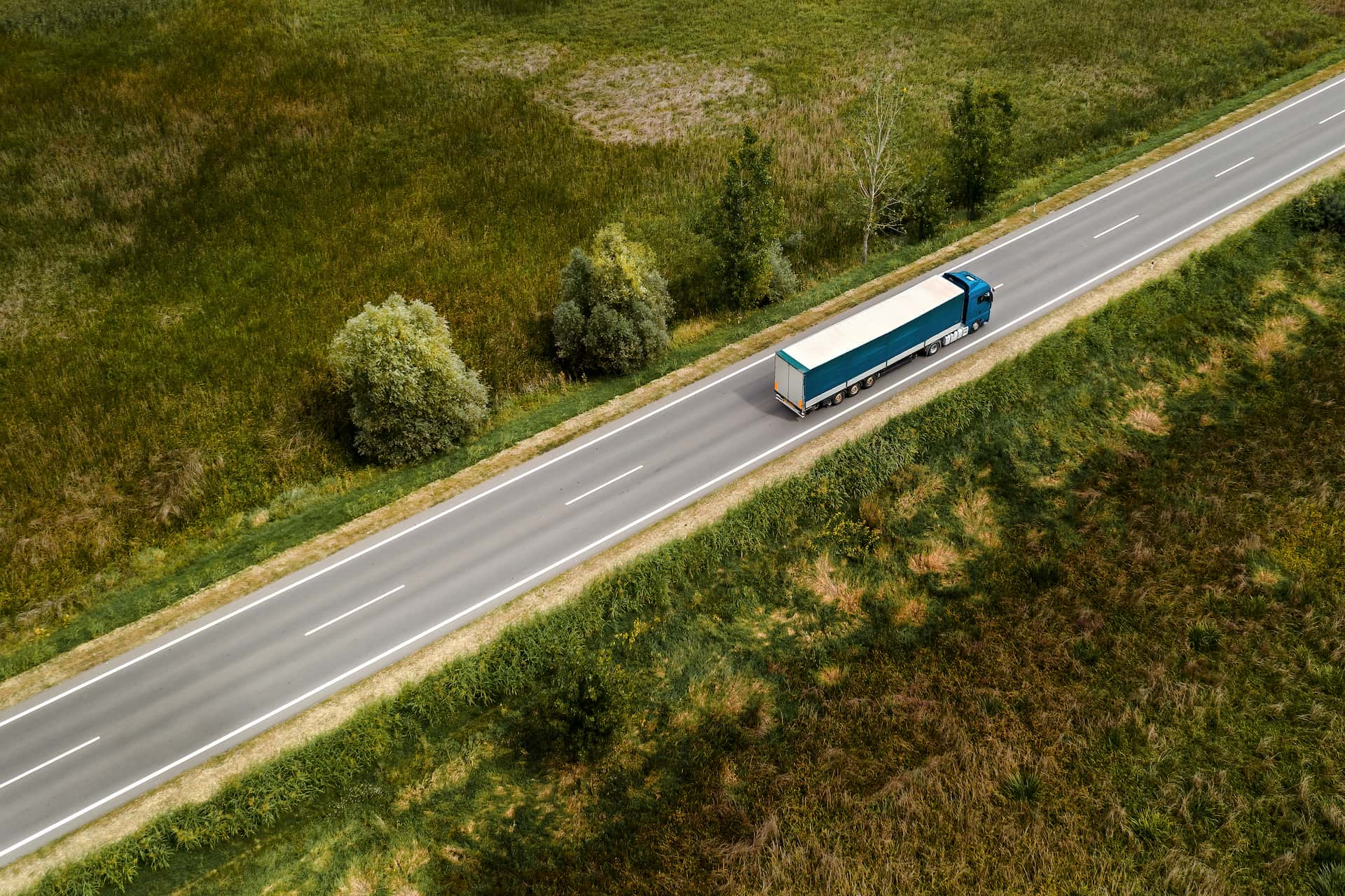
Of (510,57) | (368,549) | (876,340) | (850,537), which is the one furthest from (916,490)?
(510,57)

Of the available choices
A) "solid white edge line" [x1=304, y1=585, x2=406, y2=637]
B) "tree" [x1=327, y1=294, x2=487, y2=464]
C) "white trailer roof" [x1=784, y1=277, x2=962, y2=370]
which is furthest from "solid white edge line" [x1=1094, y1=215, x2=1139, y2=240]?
"solid white edge line" [x1=304, y1=585, x2=406, y2=637]

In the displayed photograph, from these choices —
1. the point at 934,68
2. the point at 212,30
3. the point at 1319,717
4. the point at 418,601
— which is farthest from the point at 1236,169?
the point at 212,30

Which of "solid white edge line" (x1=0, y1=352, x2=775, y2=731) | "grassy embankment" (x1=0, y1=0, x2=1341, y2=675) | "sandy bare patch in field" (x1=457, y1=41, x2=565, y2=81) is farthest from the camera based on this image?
"sandy bare patch in field" (x1=457, y1=41, x2=565, y2=81)

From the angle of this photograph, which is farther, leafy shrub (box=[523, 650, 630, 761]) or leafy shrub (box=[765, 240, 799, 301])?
leafy shrub (box=[765, 240, 799, 301])

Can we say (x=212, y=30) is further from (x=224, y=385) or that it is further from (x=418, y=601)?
(x=418, y=601)

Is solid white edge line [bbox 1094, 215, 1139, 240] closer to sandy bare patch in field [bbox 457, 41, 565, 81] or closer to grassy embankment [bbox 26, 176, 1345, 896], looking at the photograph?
grassy embankment [bbox 26, 176, 1345, 896]

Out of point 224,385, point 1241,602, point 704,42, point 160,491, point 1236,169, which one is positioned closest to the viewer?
point 1241,602
